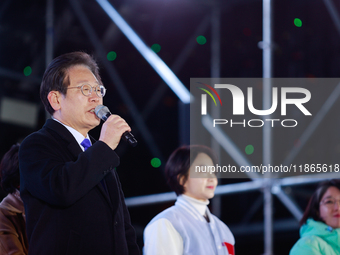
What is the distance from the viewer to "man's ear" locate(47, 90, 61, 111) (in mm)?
1193

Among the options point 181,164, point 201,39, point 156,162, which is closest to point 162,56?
point 201,39

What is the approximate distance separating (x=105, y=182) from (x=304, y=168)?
2355 mm

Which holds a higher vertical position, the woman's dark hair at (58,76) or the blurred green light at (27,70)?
the blurred green light at (27,70)

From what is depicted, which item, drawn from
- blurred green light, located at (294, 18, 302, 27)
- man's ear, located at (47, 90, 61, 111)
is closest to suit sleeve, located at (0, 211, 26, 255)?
man's ear, located at (47, 90, 61, 111)

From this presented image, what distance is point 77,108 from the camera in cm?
117

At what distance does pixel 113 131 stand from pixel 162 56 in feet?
8.67

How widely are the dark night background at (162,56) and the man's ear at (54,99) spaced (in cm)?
196

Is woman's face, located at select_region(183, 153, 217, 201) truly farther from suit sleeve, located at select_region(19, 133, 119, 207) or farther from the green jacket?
suit sleeve, located at select_region(19, 133, 119, 207)

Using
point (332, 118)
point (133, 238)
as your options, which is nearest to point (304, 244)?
point (133, 238)

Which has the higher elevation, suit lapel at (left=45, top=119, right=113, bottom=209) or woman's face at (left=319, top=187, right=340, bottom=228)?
suit lapel at (left=45, top=119, right=113, bottom=209)

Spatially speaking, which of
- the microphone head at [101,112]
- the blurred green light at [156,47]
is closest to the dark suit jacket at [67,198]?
the microphone head at [101,112]

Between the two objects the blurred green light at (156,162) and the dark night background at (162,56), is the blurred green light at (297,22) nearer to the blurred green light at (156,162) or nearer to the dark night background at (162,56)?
the dark night background at (162,56)

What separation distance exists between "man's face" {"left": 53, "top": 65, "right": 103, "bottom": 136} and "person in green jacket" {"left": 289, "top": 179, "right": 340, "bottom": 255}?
115 centimetres

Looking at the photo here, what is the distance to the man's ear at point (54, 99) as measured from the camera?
1.19 m
